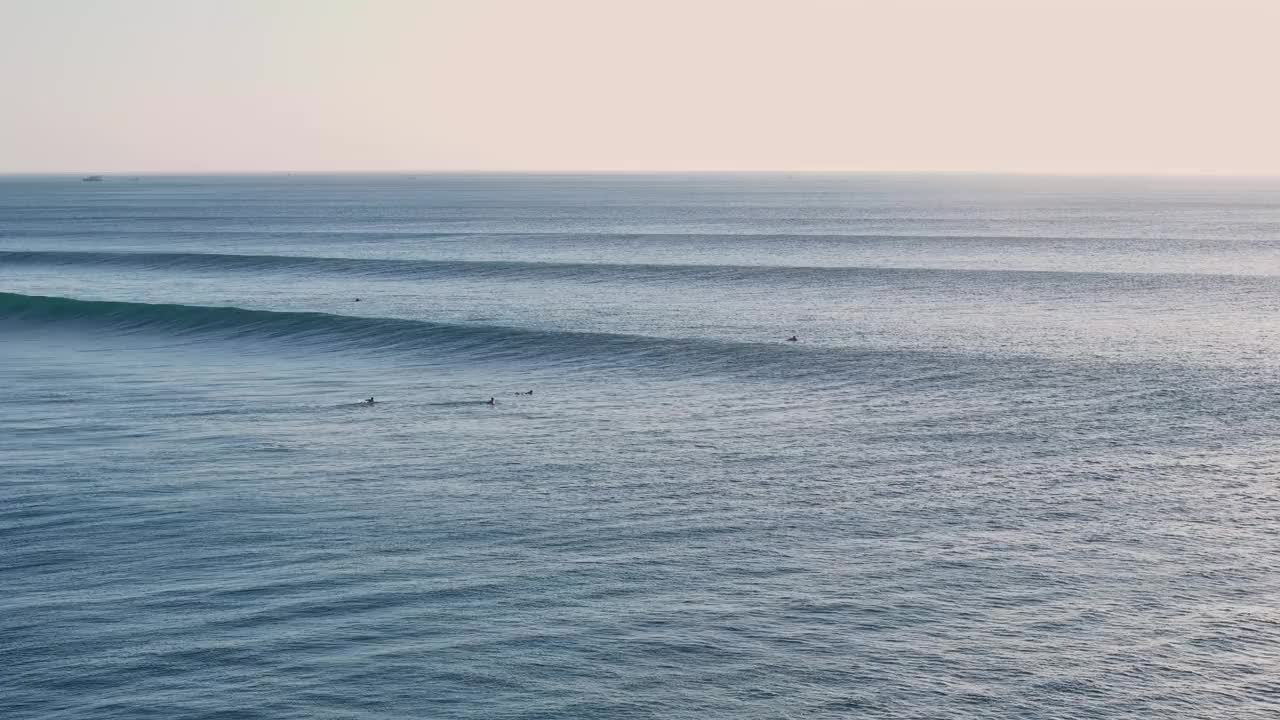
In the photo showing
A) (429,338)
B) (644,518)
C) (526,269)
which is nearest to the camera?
(644,518)

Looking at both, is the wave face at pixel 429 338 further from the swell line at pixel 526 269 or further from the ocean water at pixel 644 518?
the swell line at pixel 526 269

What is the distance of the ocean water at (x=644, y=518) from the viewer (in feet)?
118

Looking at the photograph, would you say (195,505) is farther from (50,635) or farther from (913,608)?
(913,608)

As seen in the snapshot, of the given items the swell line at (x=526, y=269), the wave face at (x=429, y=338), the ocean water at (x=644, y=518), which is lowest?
the ocean water at (x=644, y=518)

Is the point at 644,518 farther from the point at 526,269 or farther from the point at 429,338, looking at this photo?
the point at 526,269

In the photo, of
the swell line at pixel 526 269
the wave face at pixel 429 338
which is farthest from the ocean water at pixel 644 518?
the swell line at pixel 526 269

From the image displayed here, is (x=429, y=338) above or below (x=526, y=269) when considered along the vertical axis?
below

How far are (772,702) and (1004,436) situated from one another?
32.7m

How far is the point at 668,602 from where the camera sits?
41531mm

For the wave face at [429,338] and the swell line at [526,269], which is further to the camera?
the swell line at [526,269]

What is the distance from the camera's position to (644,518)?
166 feet

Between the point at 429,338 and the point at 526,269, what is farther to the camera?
the point at 526,269

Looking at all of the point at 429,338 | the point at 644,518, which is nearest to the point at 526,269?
the point at 429,338

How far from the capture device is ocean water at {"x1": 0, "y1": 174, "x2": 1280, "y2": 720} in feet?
118
